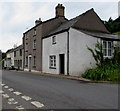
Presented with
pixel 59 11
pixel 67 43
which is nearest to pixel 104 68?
pixel 67 43

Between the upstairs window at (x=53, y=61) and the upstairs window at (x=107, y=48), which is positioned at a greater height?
the upstairs window at (x=107, y=48)

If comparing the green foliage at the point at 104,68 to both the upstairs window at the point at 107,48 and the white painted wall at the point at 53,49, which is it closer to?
the upstairs window at the point at 107,48

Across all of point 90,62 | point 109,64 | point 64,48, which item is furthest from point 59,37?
point 109,64

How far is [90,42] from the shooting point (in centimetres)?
1723

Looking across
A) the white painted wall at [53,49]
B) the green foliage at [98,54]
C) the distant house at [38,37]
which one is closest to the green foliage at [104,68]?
the green foliage at [98,54]

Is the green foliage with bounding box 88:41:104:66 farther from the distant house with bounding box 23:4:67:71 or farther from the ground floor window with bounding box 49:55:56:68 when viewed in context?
the distant house with bounding box 23:4:67:71

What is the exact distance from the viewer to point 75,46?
1825cm

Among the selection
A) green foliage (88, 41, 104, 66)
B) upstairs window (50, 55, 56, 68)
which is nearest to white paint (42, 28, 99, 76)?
green foliage (88, 41, 104, 66)

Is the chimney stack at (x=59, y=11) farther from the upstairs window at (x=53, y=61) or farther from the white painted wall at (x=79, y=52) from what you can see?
the white painted wall at (x=79, y=52)

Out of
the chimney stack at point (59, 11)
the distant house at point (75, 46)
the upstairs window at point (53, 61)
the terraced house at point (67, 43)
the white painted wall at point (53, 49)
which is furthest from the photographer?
the chimney stack at point (59, 11)

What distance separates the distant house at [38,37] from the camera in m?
26.1

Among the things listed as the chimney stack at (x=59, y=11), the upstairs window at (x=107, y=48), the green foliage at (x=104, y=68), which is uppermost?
the chimney stack at (x=59, y=11)

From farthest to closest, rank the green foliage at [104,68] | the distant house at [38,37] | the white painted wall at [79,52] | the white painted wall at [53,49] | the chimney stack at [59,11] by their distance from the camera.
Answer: the chimney stack at [59,11] < the distant house at [38,37] < the white painted wall at [53,49] < the white painted wall at [79,52] < the green foliage at [104,68]

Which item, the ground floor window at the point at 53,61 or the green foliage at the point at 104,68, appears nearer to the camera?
the green foliage at the point at 104,68
